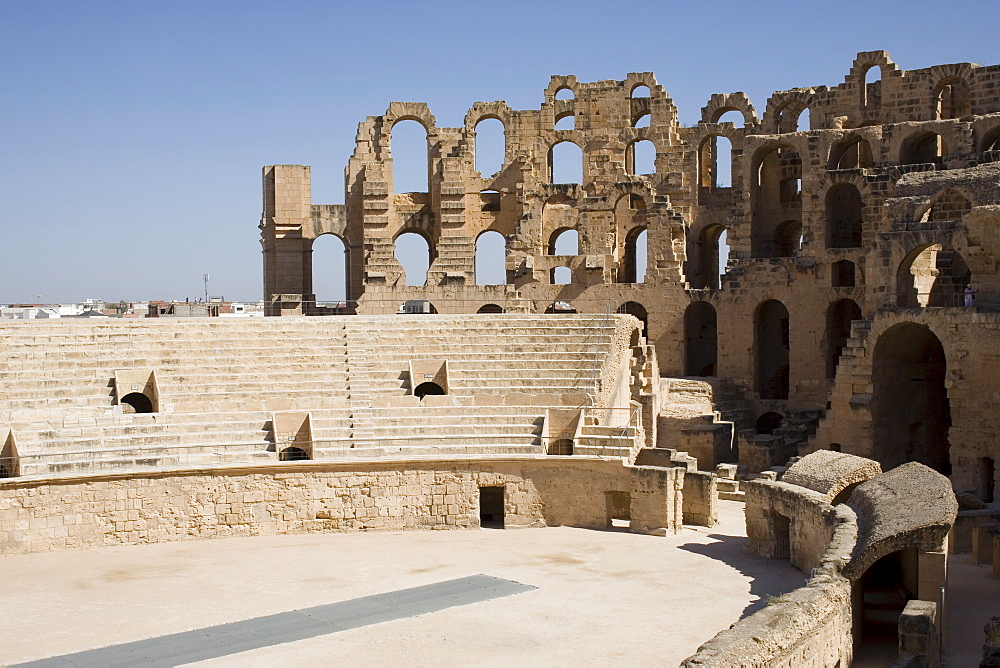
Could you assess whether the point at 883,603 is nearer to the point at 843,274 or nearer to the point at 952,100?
the point at 843,274

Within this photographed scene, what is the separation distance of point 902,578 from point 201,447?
1261 centimetres

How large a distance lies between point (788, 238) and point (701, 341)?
14.1 ft

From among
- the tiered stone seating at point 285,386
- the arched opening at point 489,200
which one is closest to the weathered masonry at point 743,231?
the arched opening at point 489,200

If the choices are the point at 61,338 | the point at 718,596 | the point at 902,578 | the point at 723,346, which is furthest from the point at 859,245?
the point at 61,338

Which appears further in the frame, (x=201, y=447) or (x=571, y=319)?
(x=571, y=319)

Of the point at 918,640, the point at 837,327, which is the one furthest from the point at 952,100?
the point at 918,640

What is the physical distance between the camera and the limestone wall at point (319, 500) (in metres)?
20.1

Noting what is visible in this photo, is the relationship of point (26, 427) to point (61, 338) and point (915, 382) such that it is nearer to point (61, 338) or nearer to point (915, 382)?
point (61, 338)

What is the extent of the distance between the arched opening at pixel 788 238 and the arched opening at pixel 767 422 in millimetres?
5822

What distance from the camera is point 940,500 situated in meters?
16.2

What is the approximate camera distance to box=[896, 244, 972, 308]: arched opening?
28.3 meters

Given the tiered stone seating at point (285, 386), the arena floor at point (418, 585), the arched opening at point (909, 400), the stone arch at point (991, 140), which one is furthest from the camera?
the stone arch at point (991, 140)

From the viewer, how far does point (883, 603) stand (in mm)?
17875

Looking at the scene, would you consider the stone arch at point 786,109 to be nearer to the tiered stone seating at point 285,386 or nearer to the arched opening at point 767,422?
the arched opening at point 767,422
